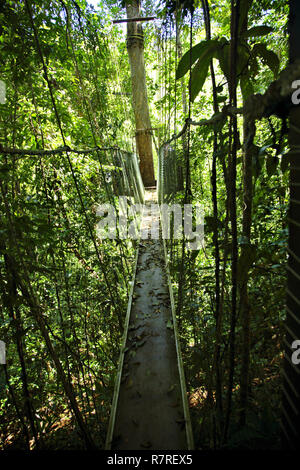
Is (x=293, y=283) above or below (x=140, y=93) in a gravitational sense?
below

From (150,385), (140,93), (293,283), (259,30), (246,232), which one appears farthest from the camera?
(140,93)

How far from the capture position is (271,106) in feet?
1.36

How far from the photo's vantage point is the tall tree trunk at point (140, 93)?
16.8 ft

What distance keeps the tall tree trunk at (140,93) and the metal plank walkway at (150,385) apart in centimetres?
503

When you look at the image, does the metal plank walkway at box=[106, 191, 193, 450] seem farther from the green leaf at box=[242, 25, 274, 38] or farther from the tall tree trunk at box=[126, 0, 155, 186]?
the tall tree trunk at box=[126, 0, 155, 186]

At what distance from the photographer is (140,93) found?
5559 mm

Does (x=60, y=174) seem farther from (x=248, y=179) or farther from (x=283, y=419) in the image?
(x=283, y=419)

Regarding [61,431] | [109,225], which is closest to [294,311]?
[61,431]

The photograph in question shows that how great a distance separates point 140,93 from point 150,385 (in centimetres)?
→ 607

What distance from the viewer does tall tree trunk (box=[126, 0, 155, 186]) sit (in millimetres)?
5125

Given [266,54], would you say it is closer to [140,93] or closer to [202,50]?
[202,50]

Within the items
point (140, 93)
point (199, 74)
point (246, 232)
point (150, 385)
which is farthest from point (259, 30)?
point (140, 93)

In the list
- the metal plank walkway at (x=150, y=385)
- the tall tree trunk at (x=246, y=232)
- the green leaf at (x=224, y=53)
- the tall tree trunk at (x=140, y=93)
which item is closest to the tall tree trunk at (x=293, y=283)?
the tall tree trunk at (x=246, y=232)
